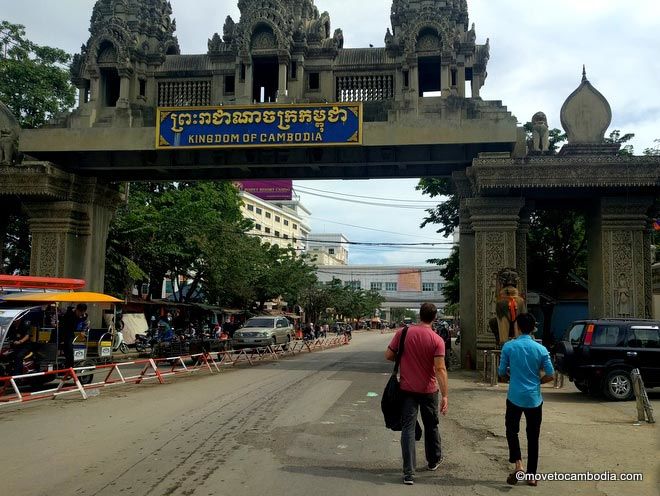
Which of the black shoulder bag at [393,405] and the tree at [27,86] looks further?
the tree at [27,86]

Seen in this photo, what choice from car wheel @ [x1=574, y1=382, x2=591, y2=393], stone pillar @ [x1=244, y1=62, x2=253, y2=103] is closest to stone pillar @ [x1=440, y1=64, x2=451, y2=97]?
stone pillar @ [x1=244, y1=62, x2=253, y2=103]

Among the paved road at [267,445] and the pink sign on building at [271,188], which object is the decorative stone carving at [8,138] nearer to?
the paved road at [267,445]

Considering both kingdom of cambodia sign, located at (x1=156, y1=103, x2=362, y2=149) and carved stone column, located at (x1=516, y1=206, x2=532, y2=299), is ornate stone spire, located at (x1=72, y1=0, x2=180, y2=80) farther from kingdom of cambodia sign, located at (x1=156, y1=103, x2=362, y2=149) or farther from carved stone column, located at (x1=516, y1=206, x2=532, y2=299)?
carved stone column, located at (x1=516, y1=206, x2=532, y2=299)

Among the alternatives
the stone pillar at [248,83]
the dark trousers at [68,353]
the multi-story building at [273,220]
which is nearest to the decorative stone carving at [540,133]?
the stone pillar at [248,83]

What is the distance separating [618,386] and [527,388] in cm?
757

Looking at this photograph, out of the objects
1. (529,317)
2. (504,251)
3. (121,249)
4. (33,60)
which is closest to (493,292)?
(504,251)

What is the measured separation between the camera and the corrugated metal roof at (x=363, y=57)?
20.8 metres

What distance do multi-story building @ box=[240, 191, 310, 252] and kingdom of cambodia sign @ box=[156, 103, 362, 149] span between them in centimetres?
6499

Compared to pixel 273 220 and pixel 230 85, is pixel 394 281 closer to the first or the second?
pixel 273 220

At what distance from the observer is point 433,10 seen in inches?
797

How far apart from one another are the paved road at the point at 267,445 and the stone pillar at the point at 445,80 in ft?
36.0

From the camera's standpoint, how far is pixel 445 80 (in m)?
20.0

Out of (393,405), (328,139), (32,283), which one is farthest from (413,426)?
(328,139)

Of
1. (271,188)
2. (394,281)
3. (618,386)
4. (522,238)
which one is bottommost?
(618,386)
